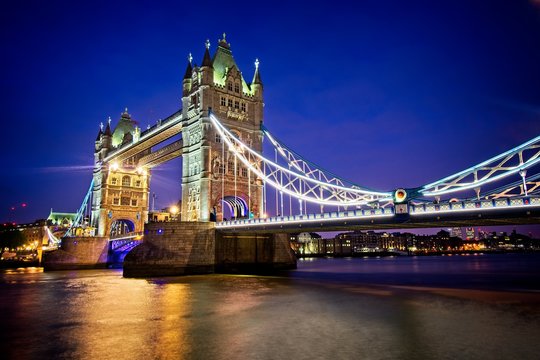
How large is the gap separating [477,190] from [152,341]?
20202 millimetres

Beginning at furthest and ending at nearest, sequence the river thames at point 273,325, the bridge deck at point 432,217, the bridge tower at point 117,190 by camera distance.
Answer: the bridge tower at point 117,190
the bridge deck at point 432,217
the river thames at point 273,325

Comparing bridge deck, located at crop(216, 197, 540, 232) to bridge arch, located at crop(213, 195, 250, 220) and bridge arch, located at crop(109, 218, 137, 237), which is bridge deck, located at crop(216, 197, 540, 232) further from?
bridge arch, located at crop(109, 218, 137, 237)

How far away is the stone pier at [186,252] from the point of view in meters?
37.8

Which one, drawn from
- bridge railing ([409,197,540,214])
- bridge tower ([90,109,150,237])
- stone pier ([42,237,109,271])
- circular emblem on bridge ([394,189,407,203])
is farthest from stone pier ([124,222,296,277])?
bridge tower ([90,109,150,237])

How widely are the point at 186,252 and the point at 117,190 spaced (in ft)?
122

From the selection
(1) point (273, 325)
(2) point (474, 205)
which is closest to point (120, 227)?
(2) point (474, 205)

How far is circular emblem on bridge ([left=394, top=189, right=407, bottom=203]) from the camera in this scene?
1044 inches

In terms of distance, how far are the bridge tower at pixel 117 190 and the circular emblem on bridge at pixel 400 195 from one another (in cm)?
5314

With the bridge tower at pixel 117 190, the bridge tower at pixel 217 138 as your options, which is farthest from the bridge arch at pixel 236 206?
the bridge tower at pixel 117 190

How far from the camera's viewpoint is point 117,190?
7025 centimetres

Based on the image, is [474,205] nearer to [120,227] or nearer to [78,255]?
[78,255]

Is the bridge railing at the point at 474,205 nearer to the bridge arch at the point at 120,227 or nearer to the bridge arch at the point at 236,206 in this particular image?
the bridge arch at the point at 236,206

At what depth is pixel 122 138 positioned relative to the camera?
248ft

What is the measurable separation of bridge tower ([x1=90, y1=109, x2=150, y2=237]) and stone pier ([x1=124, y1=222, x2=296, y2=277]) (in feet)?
107
